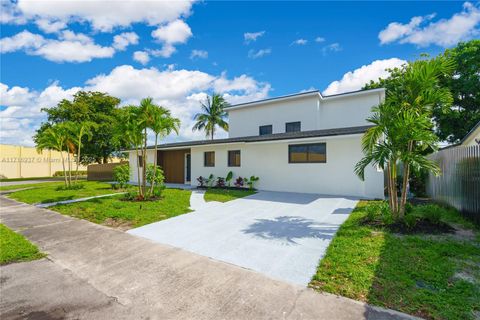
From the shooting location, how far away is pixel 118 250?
4602 mm

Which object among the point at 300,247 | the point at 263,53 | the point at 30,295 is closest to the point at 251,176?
the point at 263,53

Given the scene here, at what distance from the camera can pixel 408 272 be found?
342 centimetres

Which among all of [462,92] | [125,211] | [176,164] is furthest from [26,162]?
[462,92]

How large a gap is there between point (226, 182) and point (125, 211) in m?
7.67

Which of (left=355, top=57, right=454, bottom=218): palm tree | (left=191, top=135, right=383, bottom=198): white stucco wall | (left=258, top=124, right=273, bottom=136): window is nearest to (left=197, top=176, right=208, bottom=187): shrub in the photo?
(left=191, top=135, right=383, bottom=198): white stucco wall

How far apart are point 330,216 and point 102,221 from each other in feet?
23.2

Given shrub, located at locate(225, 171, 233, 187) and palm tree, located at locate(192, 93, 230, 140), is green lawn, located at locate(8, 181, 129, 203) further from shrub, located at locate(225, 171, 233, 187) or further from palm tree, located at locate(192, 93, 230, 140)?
palm tree, located at locate(192, 93, 230, 140)

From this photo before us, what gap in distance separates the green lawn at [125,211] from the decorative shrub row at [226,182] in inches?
199

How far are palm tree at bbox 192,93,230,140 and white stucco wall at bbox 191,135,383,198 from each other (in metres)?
14.2

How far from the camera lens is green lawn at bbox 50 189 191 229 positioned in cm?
683

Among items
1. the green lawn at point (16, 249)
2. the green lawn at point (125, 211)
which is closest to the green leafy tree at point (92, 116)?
the green lawn at point (125, 211)

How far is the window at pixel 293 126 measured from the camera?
17312 mm

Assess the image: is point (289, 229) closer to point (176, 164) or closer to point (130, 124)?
point (130, 124)

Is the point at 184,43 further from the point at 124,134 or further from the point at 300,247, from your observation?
the point at 300,247
